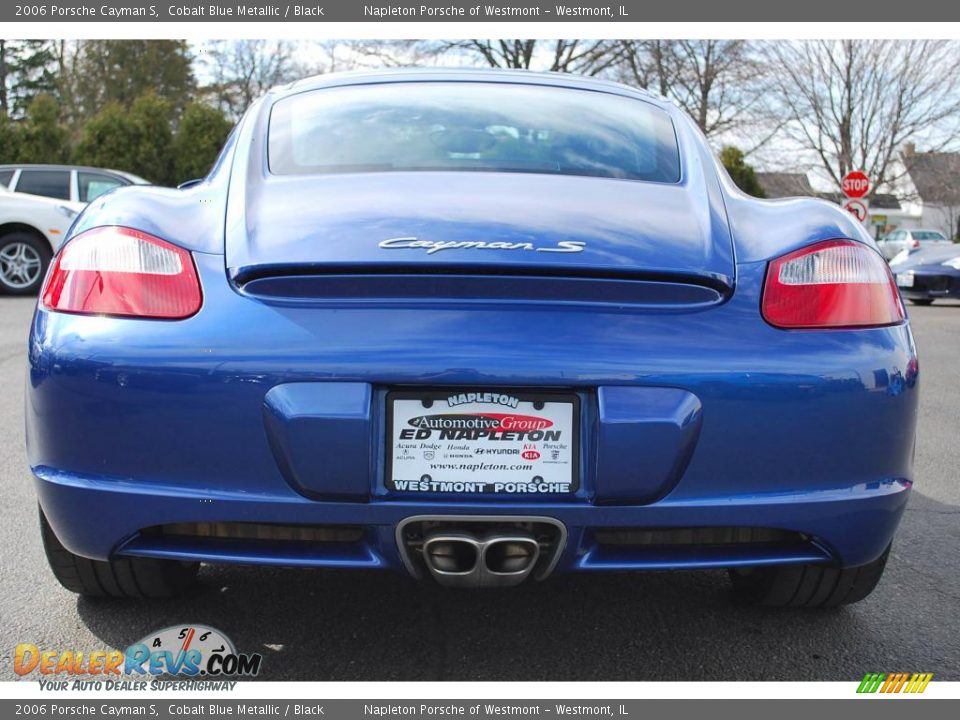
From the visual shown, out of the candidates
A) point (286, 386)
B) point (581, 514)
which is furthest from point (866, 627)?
point (286, 386)

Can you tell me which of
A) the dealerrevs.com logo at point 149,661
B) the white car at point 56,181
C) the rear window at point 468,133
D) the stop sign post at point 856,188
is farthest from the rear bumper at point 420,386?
the stop sign post at point 856,188

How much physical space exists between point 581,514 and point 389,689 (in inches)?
22.1

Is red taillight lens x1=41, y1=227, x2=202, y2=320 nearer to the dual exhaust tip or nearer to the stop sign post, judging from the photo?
the dual exhaust tip

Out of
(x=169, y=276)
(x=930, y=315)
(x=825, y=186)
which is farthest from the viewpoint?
(x=825, y=186)

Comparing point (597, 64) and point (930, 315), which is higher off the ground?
point (597, 64)

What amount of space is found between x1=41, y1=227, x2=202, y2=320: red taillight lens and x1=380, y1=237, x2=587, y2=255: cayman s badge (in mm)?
406

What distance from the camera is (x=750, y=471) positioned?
1.85 metres

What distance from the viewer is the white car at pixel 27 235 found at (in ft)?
35.7

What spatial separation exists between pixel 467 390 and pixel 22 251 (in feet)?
35.0

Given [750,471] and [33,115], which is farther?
[33,115]

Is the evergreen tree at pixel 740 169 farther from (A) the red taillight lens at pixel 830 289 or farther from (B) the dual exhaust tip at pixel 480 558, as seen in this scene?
(B) the dual exhaust tip at pixel 480 558

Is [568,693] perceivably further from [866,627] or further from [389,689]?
[866,627]

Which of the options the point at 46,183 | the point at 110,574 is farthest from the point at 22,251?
the point at 110,574

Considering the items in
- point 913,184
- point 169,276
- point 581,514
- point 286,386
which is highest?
point 169,276
